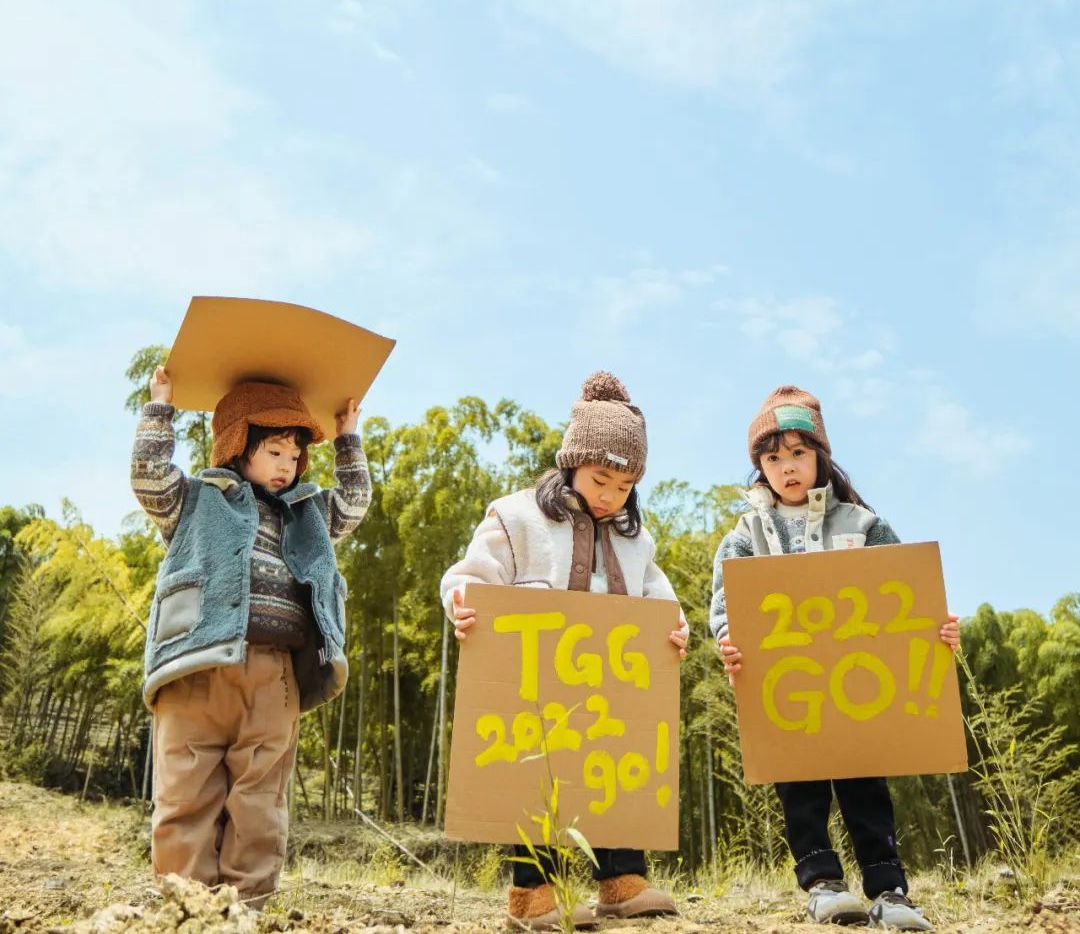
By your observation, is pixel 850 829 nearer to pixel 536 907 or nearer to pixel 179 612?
pixel 536 907

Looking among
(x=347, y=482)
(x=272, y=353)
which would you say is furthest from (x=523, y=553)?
(x=272, y=353)

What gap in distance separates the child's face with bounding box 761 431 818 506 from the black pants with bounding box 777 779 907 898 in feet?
2.85

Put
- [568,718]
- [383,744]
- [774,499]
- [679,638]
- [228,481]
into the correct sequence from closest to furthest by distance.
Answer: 1. [568,718]
2. [679,638]
3. [228,481]
4. [774,499]
5. [383,744]

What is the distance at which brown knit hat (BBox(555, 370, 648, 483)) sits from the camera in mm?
2783

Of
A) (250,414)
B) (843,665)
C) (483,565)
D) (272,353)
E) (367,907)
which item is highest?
(272,353)

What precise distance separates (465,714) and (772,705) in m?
0.86

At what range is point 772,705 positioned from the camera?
2.63 m

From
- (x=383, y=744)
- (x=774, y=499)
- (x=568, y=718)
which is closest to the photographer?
(x=568, y=718)

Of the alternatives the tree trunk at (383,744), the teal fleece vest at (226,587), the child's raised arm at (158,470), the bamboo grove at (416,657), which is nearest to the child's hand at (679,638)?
the teal fleece vest at (226,587)

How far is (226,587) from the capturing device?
2.67 metres

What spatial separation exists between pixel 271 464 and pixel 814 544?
168 cm

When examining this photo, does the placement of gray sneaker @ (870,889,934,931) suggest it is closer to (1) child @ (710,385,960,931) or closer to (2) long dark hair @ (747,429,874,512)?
(1) child @ (710,385,960,931)

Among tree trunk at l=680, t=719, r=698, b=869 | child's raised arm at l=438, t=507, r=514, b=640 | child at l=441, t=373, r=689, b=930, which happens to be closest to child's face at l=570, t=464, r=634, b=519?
child at l=441, t=373, r=689, b=930

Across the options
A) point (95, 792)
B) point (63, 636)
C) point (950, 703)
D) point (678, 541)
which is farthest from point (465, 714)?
point (95, 792)
